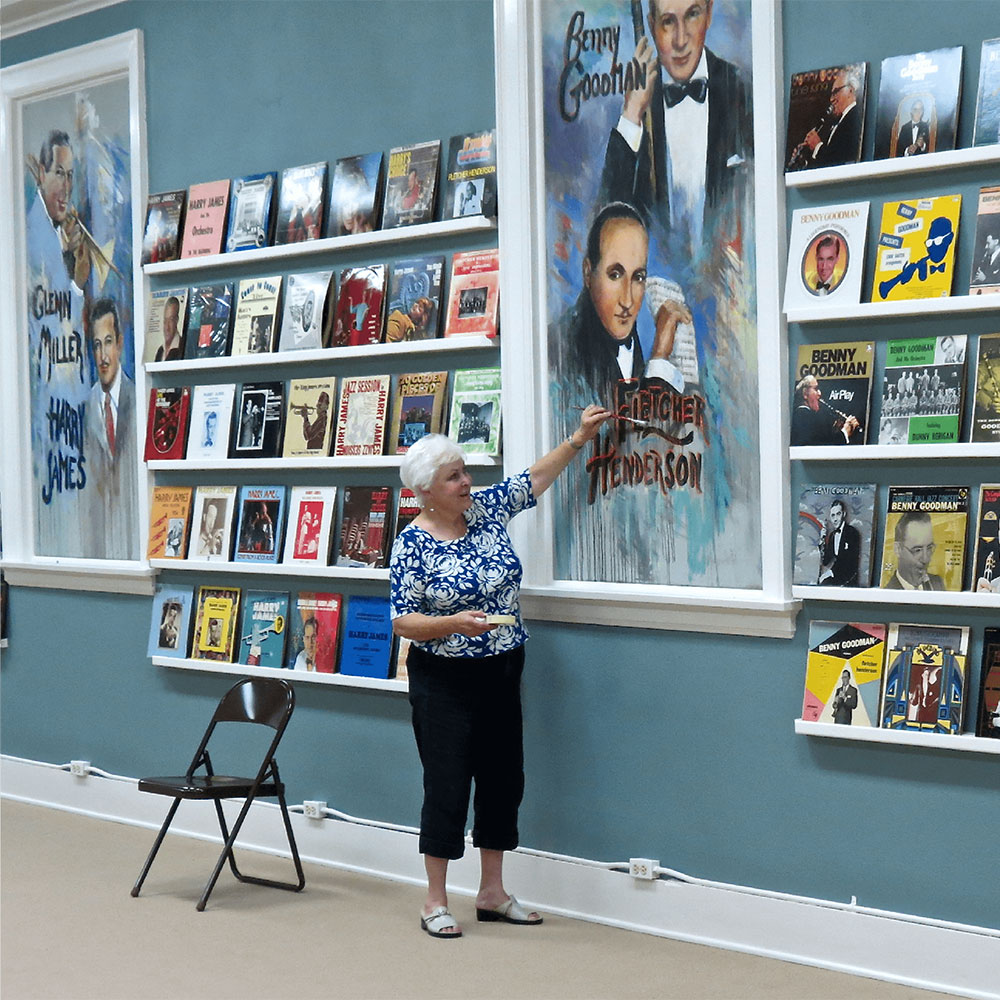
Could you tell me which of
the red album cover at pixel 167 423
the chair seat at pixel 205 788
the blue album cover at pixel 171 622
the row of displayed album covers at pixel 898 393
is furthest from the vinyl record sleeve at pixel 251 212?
the row of displayed album covers at pixel 898 393

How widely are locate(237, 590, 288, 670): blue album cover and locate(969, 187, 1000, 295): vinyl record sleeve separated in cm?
286

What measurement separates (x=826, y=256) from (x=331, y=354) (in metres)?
1.94

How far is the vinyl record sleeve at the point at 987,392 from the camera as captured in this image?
3617 mm

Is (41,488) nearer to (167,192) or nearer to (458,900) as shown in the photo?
(167,192)

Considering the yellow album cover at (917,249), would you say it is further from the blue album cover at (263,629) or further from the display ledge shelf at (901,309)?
the blue album cover at (263,629)

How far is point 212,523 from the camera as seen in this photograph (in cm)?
552

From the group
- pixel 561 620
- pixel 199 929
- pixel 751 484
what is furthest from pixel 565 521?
pixel 199 929

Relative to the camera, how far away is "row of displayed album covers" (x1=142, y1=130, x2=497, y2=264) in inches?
184

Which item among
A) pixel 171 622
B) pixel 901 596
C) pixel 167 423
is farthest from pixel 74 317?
pixel 901 596

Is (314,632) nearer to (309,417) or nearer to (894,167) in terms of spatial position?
(309,417)

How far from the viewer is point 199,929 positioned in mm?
4430

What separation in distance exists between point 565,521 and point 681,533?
0.44 metres

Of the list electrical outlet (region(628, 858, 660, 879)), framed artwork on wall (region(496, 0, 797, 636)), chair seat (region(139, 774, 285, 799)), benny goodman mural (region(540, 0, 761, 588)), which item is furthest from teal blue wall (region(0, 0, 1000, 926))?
chair seat (region(139, 774, 285, 799))

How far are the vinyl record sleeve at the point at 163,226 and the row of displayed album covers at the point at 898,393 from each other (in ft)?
9.26
